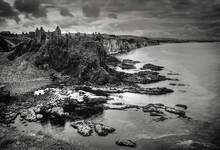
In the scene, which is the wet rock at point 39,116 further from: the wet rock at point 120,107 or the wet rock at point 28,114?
the wet rock at point 120,107

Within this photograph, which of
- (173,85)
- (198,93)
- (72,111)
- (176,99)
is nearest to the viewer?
(72,111)

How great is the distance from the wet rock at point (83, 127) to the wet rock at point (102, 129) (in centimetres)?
121

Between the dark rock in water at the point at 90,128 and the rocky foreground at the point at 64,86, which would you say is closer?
the dark rock in water at the point at 90,128

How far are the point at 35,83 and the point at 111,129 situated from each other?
39499mm

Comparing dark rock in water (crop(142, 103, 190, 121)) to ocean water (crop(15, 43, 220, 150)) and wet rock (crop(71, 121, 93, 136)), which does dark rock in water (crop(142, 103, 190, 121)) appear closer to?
ocean water (crop(15, 43, 220, 150))

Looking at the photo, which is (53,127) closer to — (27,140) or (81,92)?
(27,140)

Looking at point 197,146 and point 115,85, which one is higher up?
point 115,85

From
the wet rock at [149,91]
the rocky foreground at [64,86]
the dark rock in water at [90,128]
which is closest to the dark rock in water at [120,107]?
the rocky foreground at [64,86]

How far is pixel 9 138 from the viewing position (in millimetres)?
34562

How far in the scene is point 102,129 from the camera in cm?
4047

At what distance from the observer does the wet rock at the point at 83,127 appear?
129ft

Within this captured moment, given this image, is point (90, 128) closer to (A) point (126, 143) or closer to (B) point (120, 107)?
(A) point (126, 143)

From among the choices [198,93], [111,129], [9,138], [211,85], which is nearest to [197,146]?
[111,129]

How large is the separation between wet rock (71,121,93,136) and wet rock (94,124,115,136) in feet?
3.96
